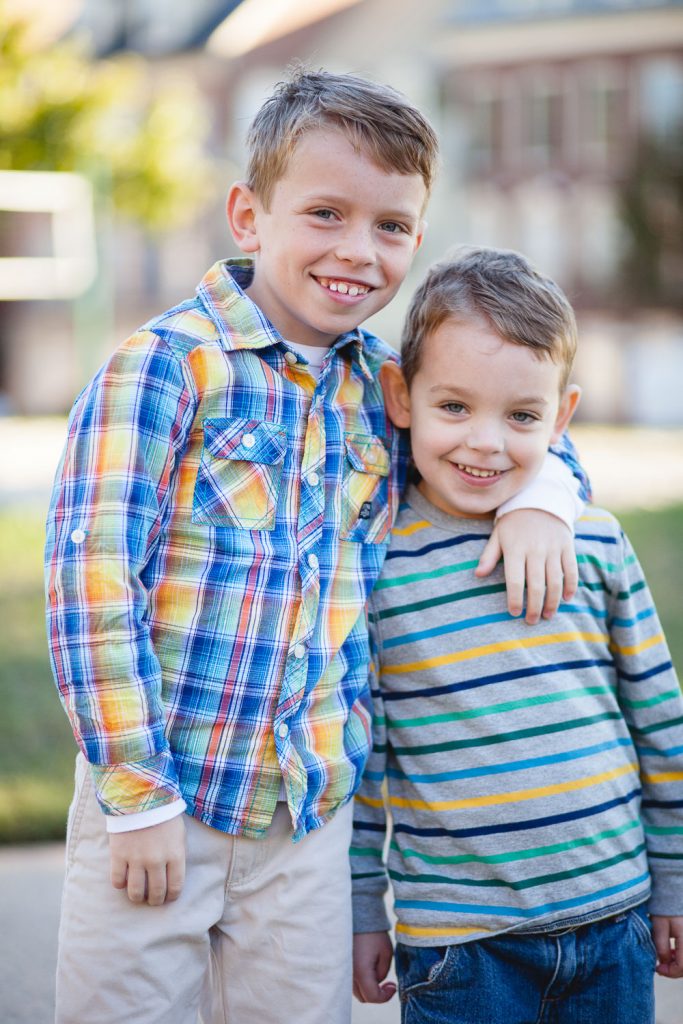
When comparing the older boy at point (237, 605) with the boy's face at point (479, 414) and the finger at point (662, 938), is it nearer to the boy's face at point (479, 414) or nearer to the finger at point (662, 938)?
the boy's face at point (479, 414)

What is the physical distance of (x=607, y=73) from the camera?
2102 cm

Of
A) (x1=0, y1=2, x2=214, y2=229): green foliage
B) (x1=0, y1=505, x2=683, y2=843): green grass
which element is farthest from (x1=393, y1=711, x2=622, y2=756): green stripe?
(x1=0, y1=2, x2=214, y2=229): green foliage

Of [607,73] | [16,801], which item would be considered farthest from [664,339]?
[16,801]

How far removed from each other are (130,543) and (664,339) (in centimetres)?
2008

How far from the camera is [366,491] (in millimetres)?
1835

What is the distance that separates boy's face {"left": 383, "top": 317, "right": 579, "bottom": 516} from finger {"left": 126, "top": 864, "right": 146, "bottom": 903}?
712mm

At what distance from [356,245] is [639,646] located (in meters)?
0.75

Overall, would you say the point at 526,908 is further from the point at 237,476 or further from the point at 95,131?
the point at 95,131

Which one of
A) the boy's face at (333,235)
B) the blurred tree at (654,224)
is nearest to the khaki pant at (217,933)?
the boy's face at (333,235)

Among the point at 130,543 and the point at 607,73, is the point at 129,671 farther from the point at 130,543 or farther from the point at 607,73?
the point at 607,73

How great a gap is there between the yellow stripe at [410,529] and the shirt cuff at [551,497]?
120 mm

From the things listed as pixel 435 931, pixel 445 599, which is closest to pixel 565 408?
pixel 445 599

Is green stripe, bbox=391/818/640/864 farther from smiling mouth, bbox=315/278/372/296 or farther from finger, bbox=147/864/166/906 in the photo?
smiling mouth, bbox=315/278/372/296

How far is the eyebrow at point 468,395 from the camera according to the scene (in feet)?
5.85
